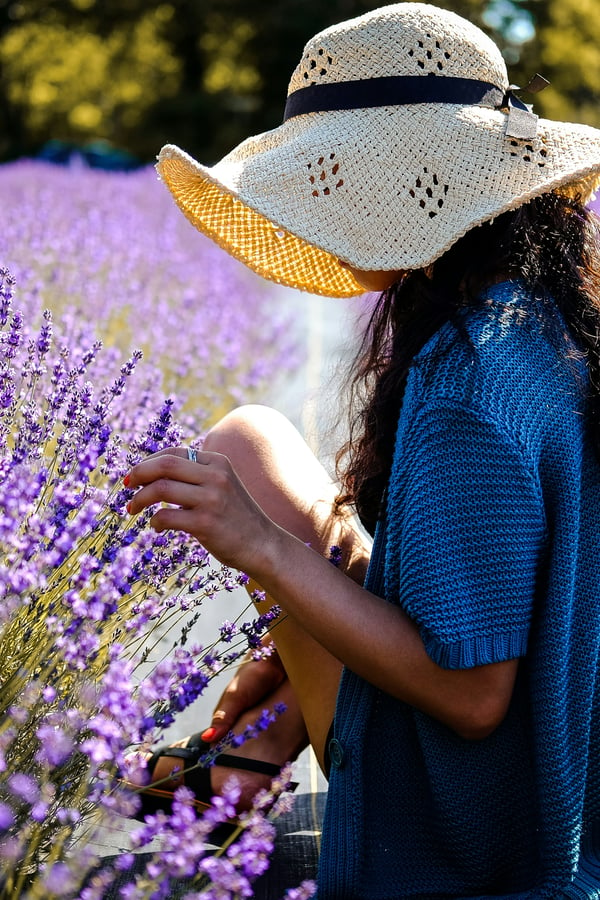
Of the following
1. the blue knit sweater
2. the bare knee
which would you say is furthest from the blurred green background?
the blue knit sweater

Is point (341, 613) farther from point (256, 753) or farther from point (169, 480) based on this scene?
point (256, 753)

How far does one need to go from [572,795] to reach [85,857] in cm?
74

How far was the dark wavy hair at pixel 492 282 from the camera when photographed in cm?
155

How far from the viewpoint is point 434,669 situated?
1363 mm

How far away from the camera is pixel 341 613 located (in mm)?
1369

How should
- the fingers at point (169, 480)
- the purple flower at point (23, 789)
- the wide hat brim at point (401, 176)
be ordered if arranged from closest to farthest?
the purple flower at point (23, 789) → the fingers at point (169, 480) → the wide hat brim at point (401, 176)

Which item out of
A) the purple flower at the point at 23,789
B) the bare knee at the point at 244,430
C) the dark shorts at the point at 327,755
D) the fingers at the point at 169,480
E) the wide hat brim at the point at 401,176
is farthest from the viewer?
the bare knee at the point at 244,430

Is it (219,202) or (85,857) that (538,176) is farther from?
(85,857)

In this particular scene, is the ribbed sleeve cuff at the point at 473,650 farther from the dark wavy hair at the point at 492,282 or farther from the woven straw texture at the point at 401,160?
the woven straw texture at the point at 401,160

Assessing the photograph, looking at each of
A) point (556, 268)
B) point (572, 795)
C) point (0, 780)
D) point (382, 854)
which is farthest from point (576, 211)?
point (0, 780)

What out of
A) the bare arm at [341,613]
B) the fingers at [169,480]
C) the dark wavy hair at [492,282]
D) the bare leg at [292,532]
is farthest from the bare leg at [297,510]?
the fingers at [169,480]

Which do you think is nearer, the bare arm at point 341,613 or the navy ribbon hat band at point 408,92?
the bare arm at point 341,613

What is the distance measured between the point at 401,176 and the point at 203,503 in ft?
1.89

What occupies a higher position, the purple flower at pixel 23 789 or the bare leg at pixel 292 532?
the bare leg at pixel 292 532
